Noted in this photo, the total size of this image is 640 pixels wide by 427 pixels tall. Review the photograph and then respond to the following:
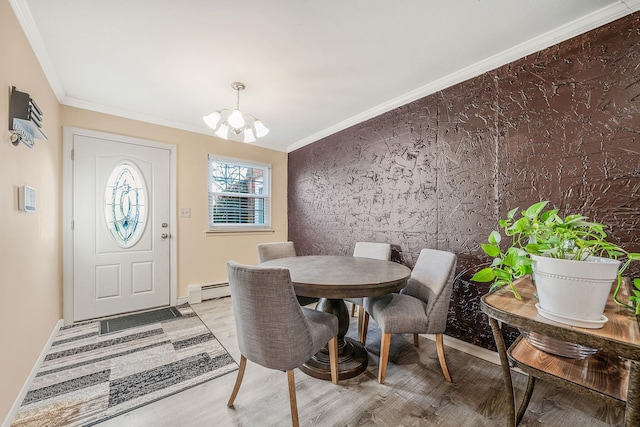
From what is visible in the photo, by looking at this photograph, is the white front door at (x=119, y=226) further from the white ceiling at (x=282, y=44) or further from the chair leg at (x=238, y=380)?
the chair leg at (x=238, y=380)

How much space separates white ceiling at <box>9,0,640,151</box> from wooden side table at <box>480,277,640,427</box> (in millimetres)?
1753

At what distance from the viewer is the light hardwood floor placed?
1.46 metres

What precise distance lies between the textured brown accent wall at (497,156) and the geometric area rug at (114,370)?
2.02 meters

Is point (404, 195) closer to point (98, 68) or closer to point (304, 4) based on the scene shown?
point (304, 4)

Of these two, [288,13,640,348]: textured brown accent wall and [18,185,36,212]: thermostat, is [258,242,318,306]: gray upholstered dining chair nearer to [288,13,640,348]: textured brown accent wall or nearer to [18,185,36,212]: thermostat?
[288,13,640,348]: textured brown accent wall

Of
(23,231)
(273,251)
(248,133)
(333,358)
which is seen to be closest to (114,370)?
(23,231)

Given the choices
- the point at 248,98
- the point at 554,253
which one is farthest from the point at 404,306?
the point at 248,98

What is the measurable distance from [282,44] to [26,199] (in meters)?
2.01

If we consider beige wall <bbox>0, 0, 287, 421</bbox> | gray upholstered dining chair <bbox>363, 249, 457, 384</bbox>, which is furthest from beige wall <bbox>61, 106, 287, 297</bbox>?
gray upholstered dining chair <bbox>363, 249, 457, 384</bbox>

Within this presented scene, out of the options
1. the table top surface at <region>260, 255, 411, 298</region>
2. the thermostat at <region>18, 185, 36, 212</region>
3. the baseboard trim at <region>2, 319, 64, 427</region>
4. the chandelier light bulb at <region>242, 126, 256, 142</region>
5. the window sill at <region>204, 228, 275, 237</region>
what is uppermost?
the chandelier light bulb at <region>242, 126, 256, 142</region>

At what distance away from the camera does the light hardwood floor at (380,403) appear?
1458 millimetres

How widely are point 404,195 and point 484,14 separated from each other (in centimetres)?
154

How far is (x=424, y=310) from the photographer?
1876 millimetres

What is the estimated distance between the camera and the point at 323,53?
6.59ft
